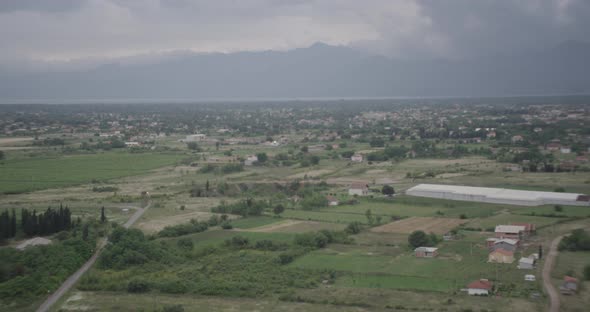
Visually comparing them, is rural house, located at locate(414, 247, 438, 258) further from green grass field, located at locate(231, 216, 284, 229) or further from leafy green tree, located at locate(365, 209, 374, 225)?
green grass field, located at locate(231, 216, 284, 229)

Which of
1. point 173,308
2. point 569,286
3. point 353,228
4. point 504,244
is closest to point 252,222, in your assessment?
point 353,228

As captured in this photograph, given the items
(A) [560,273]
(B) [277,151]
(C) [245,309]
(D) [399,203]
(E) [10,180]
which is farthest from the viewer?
(B) [277,151]

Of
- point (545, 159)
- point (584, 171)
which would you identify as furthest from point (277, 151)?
point (584, 171)

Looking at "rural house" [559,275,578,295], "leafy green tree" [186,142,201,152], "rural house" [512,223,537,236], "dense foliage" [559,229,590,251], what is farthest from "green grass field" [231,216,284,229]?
"leafy green tree" [186,142,201,152]

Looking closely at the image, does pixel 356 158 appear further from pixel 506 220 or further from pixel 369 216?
pixel 506 220

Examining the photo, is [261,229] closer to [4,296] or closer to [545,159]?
[4,296]

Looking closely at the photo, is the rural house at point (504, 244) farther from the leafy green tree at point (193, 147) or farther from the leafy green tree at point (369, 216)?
the leafy green tree at point (193, 147)

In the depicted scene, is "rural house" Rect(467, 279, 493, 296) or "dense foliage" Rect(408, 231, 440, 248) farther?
"dense foliage" Rect(408, 231, 440, 248)
